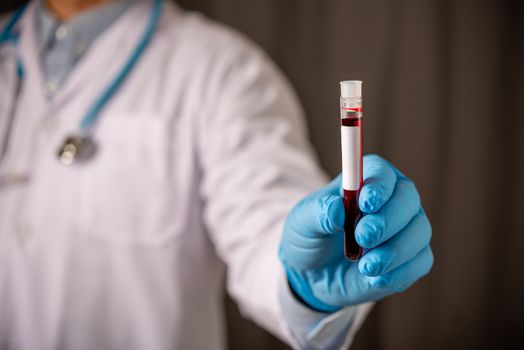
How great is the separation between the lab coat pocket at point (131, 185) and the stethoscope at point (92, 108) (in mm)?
15

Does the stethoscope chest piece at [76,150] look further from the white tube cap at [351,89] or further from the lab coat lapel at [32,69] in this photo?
the white tube cap at [351,89]

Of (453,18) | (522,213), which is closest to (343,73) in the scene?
(453,18)

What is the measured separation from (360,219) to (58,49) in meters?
0.62

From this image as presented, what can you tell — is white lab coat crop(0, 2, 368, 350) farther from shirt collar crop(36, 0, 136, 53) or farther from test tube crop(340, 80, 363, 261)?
test tube crop(340, 80, 363, 261)

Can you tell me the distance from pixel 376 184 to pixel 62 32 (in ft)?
2.03

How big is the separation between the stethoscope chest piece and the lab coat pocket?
0.04 feet

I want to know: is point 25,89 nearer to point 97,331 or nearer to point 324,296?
point 97,331

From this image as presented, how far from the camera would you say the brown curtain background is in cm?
97

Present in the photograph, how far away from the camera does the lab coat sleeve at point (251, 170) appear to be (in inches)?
24.0

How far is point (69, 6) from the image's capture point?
79 cm

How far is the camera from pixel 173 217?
73cm

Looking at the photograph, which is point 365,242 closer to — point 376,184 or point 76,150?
point 376,184

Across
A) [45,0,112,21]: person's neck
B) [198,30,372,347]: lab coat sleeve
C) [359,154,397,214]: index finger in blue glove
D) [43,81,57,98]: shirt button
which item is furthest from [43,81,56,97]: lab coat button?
[359,154,397,214]: index finger in blue glove

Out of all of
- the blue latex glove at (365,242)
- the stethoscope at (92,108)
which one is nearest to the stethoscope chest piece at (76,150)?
the stethoscope at (92,108)
